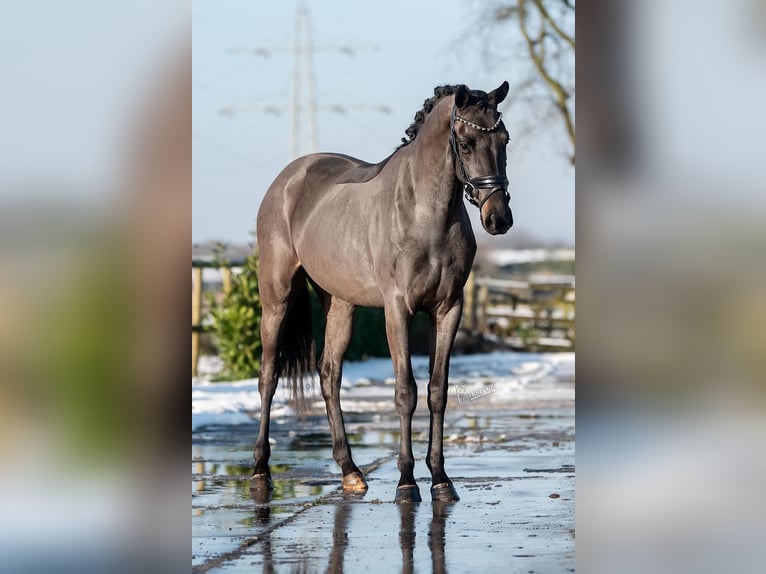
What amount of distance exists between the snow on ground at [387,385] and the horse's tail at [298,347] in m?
0.15

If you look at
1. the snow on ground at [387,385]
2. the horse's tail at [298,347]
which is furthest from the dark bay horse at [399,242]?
the snow on ground at [387,385]

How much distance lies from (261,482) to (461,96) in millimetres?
2803

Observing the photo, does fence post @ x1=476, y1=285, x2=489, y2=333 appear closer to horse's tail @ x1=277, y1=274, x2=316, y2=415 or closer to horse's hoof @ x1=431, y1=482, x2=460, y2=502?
horse's tail @ x1=277, y1=274, x2=316, y2=415

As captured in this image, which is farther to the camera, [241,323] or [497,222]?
[241,323]

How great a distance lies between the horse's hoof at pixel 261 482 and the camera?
7.09 m

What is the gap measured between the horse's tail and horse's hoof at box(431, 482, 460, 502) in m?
2.19

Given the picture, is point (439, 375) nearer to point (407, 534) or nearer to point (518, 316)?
point (407, 534)

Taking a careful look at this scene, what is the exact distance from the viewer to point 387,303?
6.70 metres

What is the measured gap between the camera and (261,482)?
721 centimetres

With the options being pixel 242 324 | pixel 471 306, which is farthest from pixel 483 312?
pixel 242 324
